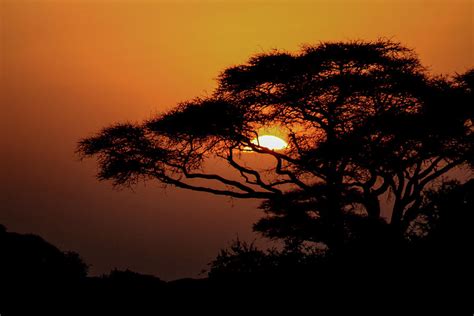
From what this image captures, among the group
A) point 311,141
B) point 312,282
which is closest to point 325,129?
point 311,141

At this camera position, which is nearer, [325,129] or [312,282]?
[312,282]

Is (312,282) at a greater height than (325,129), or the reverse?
(325,129)

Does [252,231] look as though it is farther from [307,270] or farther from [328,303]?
[328,303]

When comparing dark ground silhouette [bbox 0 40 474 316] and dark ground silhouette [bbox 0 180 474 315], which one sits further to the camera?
dark ground silhouette [bbox 0 40 474 316]

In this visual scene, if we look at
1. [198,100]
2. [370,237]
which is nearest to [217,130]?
[198,100]

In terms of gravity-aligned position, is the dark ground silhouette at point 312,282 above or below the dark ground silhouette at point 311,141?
below

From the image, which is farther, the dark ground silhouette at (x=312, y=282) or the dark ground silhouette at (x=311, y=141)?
the dark ground silhouette at (x=311, y=141)

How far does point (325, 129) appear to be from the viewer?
72.7 ft

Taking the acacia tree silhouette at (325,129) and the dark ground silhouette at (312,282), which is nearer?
the dark ground silhouette at (312,282)

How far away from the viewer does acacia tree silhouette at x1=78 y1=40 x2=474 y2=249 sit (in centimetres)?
2136

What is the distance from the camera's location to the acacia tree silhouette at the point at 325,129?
70.1 feet

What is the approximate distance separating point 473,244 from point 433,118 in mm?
10446

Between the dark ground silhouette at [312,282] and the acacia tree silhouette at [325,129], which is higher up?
the acacia tree silhouette at [325,129]

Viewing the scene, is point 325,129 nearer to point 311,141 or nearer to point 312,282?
point 311,141
